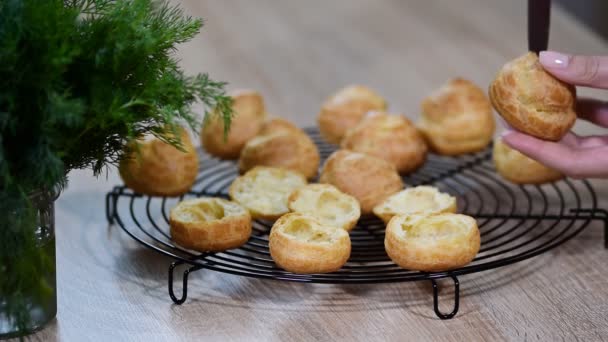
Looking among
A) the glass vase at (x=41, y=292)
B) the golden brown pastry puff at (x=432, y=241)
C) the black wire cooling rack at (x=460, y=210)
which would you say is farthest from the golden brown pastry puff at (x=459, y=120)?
the glass vase at (x=41, y=292)

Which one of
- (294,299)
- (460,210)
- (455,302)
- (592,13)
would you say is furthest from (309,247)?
(592,13)

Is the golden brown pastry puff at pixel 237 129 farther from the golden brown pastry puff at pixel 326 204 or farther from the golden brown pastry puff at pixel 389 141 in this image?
the golden brown pastry puff at pixel 326 204

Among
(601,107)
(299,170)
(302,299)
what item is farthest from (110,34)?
(601,107)

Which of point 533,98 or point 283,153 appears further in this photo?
point 283,153

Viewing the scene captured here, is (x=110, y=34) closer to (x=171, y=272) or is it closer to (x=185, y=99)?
(x=185, y=99)

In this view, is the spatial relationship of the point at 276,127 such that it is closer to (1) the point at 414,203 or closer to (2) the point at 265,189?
(2) the point at 265,189

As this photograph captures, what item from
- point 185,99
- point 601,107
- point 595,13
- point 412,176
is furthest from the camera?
point 595,13

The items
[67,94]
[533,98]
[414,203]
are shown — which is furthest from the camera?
[414,203]
